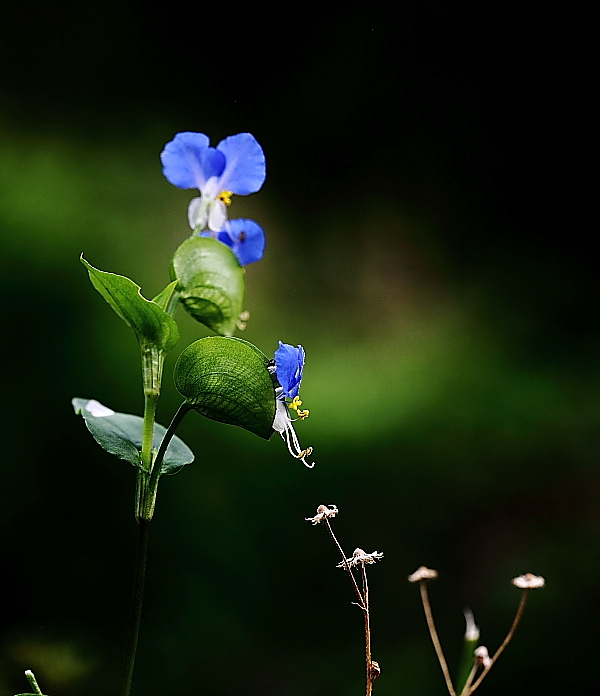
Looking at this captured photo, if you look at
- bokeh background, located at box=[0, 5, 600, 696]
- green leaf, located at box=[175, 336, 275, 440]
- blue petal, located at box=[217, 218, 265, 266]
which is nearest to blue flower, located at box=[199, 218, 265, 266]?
blue petal, located at box=[217, 218, 265, 266]

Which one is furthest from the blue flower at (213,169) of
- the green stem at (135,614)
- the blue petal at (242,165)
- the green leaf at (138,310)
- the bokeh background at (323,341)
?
the bokeh background at (323,341)

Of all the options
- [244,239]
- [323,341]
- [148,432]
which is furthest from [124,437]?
[323,341]

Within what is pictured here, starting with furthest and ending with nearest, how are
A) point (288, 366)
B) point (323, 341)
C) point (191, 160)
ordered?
point (323, 341) < point (191, 160) < point (288, 366)

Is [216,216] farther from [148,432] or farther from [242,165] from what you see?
[148,432]

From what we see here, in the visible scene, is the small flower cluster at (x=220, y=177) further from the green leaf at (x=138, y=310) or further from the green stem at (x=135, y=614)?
the green stem at (x=135, y=614)

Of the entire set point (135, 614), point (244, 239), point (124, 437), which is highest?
point (244, 239)

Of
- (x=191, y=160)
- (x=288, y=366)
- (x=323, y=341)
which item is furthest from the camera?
(x=323, y=341)

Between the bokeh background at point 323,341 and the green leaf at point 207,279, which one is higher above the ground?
the bokeh background at point 323,341
